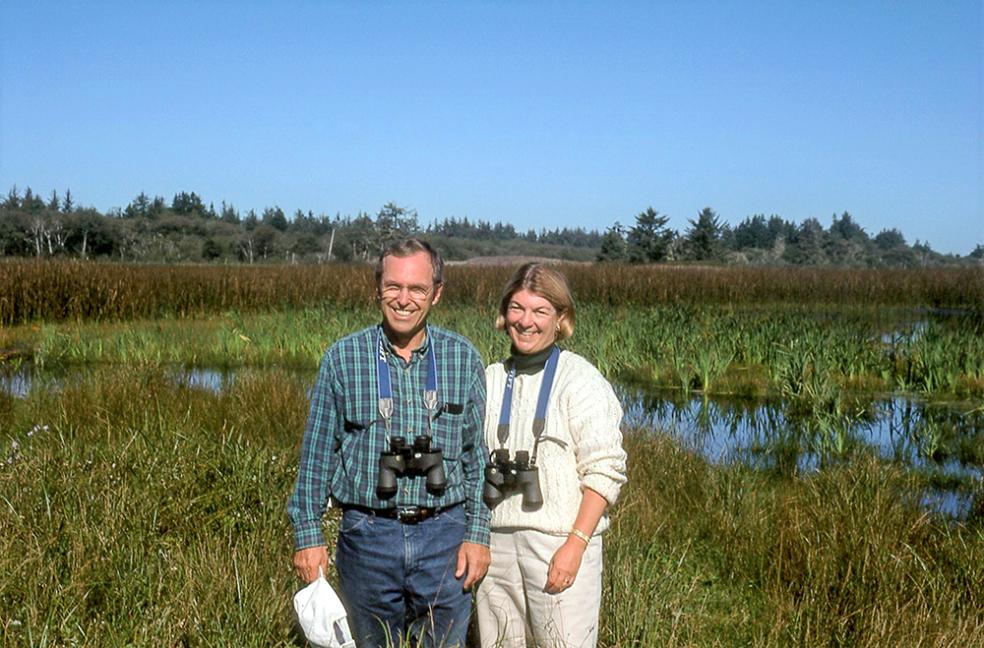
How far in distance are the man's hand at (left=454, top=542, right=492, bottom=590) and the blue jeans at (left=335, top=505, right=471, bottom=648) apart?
2cm

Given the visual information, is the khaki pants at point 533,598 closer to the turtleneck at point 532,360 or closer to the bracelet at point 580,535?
the bracelet at point 580,535

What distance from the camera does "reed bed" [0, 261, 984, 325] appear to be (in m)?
16.3

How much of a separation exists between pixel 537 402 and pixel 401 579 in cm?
60

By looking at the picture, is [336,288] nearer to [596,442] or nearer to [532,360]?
[532,360]

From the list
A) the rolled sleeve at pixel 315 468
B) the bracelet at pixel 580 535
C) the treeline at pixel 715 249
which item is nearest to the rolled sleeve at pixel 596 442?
Answer: the bracelet at pixel 580 535

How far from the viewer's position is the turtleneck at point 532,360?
2508 mm

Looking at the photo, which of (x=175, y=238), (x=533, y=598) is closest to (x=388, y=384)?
(x=533, y=598)

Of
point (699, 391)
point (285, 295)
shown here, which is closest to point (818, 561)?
point (699, 391)

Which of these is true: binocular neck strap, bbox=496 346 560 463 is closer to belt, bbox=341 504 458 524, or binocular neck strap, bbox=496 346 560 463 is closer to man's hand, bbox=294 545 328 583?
belt, bbox=341 504 458 524

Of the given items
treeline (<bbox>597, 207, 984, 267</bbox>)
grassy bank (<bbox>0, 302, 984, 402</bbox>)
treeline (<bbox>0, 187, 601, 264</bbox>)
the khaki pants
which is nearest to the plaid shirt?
the khaki pants

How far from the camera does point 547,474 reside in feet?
8.06

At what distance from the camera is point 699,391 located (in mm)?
10328

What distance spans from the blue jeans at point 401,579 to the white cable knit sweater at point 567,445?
0.64 feet

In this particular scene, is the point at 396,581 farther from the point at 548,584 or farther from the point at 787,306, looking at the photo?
the point at 787,306
